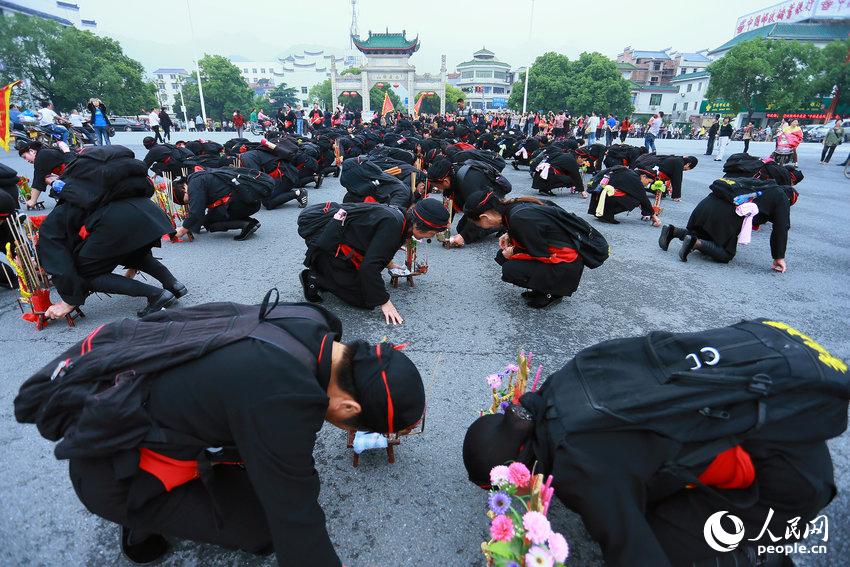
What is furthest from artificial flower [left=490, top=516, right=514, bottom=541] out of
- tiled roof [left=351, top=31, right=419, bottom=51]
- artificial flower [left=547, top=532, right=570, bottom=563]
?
tiled roof [left=351, top=31, right=419, bottom=51]

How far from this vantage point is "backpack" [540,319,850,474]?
126cm

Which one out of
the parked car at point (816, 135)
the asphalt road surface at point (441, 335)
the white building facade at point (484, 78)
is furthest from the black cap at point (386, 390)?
the white building facade at point (484, 78)

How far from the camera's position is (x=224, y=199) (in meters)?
5.37

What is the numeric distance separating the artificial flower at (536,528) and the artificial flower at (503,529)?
0.05 metres

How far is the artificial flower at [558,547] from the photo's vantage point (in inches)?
45.3

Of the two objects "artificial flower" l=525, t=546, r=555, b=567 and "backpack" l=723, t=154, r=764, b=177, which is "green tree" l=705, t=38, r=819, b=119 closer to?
"backpack" l=723, t=154, r=764, b=177

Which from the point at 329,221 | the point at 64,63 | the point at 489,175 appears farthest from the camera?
the point at 64,63

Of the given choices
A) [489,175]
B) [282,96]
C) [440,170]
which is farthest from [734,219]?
[282,96]

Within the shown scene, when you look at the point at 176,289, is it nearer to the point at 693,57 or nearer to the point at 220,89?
the point at 220,89

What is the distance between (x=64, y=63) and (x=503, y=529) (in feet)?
131

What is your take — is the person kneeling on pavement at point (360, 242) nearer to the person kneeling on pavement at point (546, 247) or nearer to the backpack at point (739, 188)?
the person kneeling on pavement at point (546, 247)

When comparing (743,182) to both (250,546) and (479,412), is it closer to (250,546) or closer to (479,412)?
(479,412)

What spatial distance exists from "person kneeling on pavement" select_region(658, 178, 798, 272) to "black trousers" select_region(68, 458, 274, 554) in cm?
510

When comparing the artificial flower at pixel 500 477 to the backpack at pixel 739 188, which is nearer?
the artificial flower at pixel 500 477
